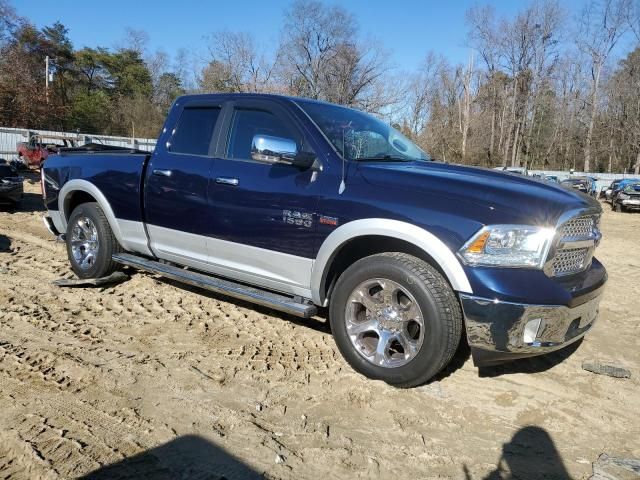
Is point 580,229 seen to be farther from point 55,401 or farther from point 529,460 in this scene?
point 55,401

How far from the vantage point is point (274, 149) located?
3879 millimetres

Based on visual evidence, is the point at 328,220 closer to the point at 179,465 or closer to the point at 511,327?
the point at 511,327

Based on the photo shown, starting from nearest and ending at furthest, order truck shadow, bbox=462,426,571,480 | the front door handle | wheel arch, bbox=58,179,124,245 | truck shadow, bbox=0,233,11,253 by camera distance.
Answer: truck shadow, bbox=462,426,571,480
the front door handle
wheel arch, bbox=58,179,124,245
truck shadow, bbox=0,233,11,253

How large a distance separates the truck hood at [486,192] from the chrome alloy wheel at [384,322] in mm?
641

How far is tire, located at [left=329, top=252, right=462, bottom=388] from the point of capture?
3215 mm

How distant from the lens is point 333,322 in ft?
12.1

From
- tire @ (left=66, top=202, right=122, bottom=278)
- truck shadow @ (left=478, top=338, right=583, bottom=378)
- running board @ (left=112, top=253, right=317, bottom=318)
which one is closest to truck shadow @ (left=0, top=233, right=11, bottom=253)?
tire @ (left=66, top=202, right=122, bottom=278)

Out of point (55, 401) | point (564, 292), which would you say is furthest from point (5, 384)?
point (564, 292)

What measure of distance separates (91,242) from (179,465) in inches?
144

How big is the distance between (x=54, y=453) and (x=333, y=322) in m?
1.86

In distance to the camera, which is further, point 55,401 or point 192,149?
point 192,149

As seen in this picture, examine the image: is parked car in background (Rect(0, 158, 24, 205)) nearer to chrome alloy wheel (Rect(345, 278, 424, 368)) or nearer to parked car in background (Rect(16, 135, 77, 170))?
chrome alloy wheel (Rect(345, 278, 424, 368))

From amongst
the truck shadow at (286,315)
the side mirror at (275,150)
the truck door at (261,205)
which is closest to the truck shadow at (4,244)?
the truck shadow at (286,315)

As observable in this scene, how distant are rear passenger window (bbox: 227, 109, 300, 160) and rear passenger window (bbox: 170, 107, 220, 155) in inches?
10.3
